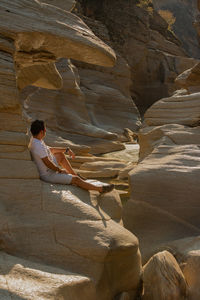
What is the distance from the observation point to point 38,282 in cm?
270

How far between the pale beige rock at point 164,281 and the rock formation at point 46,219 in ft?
0.55

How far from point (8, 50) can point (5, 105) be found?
0.72m

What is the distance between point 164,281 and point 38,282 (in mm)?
1369

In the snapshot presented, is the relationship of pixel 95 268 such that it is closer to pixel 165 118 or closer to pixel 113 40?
pixel 165 118

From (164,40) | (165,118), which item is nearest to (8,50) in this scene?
(165,118)

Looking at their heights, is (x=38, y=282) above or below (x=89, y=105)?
above

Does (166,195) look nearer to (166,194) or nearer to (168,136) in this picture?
(166,194)

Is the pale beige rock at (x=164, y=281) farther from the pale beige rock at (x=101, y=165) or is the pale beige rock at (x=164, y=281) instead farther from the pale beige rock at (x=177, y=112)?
the pale beige rock at (x=101, y=165)

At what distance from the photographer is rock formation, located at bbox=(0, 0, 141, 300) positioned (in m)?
2.91

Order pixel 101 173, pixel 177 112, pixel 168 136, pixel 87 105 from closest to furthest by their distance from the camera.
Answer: pixel 168 136 < pixel 177 112 < pixel 101 173 < pixel 87 105

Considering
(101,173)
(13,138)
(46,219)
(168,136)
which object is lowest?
(101,173)

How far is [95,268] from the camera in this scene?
3.15 meters

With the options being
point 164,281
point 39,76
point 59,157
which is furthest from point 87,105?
point 164,281

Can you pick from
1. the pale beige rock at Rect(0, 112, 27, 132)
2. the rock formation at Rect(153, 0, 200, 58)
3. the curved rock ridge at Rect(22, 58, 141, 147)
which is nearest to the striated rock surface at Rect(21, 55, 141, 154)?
the curved rock ridge at Rect(22, 58, 141, 147)
